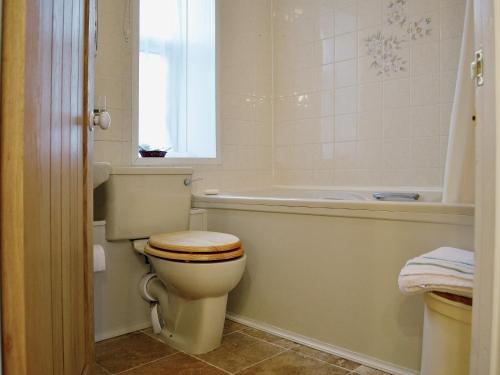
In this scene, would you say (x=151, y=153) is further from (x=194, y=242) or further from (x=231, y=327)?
(x=231, y=327)

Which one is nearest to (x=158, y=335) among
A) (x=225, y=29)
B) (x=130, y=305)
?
(x=130, y=305)

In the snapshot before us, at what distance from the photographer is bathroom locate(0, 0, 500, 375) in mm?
1197

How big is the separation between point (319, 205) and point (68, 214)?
1202 millimetres

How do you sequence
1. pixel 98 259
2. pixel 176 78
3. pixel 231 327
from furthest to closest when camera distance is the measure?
pixel 176 78 < pixel 231 327 < pixel 98 259

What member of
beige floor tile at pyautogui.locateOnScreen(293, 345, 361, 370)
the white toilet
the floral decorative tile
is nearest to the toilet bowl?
the white toilet

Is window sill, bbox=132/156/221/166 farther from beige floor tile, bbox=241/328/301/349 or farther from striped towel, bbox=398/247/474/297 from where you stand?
striped towel, bbox=398/247/474/297

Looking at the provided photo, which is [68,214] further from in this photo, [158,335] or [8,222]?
[158,335]

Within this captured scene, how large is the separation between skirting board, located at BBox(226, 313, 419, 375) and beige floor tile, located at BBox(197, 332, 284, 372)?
111 mm

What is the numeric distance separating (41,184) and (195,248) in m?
1.16

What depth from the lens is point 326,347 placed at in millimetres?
1849

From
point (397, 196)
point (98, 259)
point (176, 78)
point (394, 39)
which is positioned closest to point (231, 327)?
point (98, 259)

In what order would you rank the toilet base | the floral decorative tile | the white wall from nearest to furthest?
the white wall, the toilet base, the floral decorative tile

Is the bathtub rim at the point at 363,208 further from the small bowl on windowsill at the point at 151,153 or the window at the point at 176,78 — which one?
the window at the point at 176,78

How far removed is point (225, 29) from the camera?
2809mm
